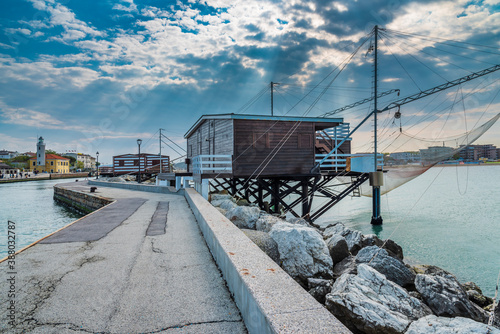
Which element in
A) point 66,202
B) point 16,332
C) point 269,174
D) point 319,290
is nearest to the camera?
point 16,332

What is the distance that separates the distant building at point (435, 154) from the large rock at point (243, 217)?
887cm

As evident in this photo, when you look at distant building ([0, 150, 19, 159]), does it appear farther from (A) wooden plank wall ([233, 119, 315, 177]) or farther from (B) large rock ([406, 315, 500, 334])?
(B) large rock ([406, 315, 500, 334])

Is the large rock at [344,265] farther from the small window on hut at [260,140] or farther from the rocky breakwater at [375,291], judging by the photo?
the small window on hut at [260,140]

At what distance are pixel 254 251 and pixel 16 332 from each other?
9.34 feet

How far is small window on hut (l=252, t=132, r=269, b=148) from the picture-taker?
618 inches

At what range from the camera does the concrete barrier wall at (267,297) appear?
2.13 meters

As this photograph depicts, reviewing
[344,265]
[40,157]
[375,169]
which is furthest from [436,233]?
[40,157]

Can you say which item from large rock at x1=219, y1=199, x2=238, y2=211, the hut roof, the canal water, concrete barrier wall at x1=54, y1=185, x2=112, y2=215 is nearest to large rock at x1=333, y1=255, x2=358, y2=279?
large rock at x1=219, y1=199, x2=238, y2=211

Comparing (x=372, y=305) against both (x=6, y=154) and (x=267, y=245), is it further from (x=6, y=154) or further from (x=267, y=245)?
(x=6, y=154)

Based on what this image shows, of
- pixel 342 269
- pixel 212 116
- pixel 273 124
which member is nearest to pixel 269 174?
pixel 273 124

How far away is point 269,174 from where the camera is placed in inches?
625

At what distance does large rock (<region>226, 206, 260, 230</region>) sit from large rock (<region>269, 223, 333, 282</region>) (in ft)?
10.0

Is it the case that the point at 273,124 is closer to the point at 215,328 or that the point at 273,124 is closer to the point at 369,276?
the point at 369,276

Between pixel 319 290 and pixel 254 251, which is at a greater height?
pixel 254 251
